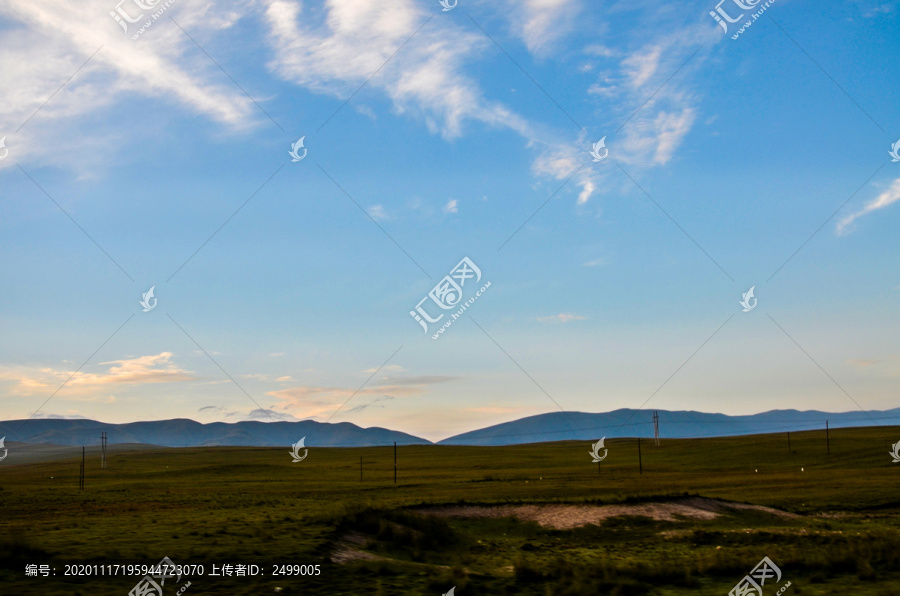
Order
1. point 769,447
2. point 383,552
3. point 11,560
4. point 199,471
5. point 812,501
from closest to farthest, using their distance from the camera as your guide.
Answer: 1. point 11,560
2. point 383,552
3. point 812,501
4. point 199,471
5. point 769,447

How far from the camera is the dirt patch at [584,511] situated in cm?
3669

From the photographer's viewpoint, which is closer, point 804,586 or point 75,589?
point 75,589

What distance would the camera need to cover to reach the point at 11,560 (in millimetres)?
17312

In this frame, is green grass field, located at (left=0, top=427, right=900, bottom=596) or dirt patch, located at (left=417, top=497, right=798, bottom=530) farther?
dirt patch, located at (left=417, top=497, right=798, bottom=530)

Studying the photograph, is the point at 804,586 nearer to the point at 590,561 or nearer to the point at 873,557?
the point at 873,557

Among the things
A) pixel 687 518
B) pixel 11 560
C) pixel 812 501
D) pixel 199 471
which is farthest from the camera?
pixel 199 471

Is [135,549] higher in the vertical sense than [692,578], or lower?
higher

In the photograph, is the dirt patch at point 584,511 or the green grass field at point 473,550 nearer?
the green grass field at point 473,550

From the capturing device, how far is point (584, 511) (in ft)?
128

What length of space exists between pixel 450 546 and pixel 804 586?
547 inches

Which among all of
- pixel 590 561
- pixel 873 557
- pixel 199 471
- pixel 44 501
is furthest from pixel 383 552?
pixel 199 471

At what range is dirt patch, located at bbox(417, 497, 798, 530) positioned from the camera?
3669 centimetres

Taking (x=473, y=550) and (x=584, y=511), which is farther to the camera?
(x=584, y=511)

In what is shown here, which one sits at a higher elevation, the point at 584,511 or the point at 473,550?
the point at 584,511
